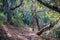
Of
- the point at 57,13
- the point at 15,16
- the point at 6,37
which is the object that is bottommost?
the point at 15,16

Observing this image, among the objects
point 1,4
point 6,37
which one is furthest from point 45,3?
point 1,4

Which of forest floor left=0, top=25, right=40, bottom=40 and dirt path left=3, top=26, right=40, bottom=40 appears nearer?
forest floor left=0, top=25, right=40, bottom=40

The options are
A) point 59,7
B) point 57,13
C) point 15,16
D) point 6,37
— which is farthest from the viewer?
point 15,16

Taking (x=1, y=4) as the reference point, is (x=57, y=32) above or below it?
above

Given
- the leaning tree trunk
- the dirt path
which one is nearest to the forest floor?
the dirt path

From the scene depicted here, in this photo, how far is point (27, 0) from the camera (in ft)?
65.0

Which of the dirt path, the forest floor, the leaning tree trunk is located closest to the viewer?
the forest floor

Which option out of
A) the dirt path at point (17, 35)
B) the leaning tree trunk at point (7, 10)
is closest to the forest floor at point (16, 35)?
the dirt path at point (17, 35)

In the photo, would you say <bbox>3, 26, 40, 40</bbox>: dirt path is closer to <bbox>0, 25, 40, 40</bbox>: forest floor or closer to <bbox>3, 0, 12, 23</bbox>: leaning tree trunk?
<bbox>0, 25, 40, 40</bbox>: forest floor

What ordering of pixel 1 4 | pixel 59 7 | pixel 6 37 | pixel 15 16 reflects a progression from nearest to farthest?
pixel 59 7
pixel 6 37
pixel 1 4
pixel 15 16

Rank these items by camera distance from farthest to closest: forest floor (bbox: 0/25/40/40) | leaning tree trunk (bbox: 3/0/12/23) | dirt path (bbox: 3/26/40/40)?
1. leaning tree trunk (bbox: 3/0/12/23)
2. dirt path (bbox: 3/26/40/40)
3. forest floor (bbox: 0/25/40/40)

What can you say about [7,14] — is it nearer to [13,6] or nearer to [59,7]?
[13,6]

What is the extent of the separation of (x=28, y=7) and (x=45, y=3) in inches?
531

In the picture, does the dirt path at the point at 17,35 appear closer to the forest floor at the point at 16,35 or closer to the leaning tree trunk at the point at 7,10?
the forest floor at the point at 16,35
